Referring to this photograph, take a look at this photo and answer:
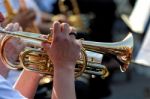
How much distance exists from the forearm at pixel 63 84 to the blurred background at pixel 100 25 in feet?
3.14

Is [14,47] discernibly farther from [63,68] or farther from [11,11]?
[11,11]

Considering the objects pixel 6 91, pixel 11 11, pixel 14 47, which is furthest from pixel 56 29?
pixel 11 11

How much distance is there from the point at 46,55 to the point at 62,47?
328mm

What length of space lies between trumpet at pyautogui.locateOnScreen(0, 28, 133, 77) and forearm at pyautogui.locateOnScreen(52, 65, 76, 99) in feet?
0.79

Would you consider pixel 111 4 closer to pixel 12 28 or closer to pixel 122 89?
pixel 122 89

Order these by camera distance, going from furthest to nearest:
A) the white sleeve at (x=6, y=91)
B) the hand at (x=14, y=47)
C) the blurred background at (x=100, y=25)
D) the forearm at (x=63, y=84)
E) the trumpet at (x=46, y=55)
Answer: the blurred background at (x=100, y=25)
the hand at (x=14, y=47)
the trumpet at (x=46, y=55)
the forearm at (x=63, y=84)
the white sleeve at (x=6, y=91)

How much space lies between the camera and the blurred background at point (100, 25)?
3775 mm

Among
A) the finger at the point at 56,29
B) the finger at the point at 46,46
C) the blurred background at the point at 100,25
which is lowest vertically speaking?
the blurred background at the point at 100,25

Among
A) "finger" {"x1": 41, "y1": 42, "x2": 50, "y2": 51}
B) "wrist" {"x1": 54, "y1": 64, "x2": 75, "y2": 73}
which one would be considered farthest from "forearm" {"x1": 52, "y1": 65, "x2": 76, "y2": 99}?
"finger" {"x1": 41, "y1": 42, "x2": 50, "y2": 51}

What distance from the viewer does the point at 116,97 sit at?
219 inches

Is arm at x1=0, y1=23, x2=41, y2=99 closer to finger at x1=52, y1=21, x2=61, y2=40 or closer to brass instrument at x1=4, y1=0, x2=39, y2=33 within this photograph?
finger at x1=52, y1=21, x2=61, y2=40

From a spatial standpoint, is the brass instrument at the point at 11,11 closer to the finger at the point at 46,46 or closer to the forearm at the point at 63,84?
the finger at the point at 46,46

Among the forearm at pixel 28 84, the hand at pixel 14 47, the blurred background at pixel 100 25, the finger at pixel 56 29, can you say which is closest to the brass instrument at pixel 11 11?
the blurred background at pixel 100 25

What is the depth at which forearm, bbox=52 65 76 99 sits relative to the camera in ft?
7.47
